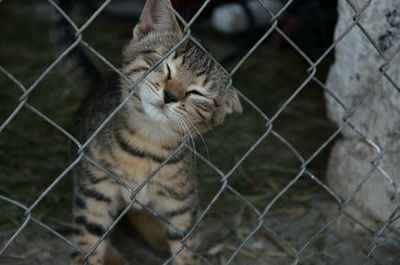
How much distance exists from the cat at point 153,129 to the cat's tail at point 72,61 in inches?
21.4

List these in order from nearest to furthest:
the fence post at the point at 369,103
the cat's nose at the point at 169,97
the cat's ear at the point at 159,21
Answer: the cat's nose at the point at 169,97, the cat's ear at the point at 159,21, the fence post at the point at 369,103

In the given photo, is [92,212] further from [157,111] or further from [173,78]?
[173,78]

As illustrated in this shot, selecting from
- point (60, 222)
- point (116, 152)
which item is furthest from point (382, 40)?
point (60, 222)

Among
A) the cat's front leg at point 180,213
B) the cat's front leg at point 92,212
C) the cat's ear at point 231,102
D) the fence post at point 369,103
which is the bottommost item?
the cat's front leg at point 92,212

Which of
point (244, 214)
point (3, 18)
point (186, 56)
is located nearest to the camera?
point (186, 56)

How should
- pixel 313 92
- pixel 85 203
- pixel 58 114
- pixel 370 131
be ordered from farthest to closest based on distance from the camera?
pixel 313 92 → pixel 58 114 → pixel 370 131 → pixel 85 203

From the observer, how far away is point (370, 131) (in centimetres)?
306

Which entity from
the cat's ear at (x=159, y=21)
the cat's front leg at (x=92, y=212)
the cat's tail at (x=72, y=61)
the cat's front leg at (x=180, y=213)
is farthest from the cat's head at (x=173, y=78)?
the cat's tail at (x=72, y=61)

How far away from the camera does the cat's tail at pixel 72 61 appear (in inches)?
131

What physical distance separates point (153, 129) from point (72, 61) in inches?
38.4

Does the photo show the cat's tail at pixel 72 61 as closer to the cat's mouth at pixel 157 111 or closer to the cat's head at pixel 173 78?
the cat's head at pixel 173 78

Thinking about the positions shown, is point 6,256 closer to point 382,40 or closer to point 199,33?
A: point 382,40

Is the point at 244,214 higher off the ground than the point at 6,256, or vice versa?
the point at 244,214

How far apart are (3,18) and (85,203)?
310cm
